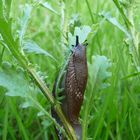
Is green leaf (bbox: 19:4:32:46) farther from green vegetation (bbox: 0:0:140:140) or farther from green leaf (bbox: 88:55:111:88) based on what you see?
green leaf (bbox: 88:55:111:88)

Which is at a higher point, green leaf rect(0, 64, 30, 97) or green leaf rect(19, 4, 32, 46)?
green leaf rect(19, 4, 32, 46)

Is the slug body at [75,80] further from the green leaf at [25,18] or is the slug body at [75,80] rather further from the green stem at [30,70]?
the green leaf at [25,18]

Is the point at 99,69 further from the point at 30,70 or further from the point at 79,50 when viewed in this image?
the point at 30,70

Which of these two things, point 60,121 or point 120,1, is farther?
point 120,1

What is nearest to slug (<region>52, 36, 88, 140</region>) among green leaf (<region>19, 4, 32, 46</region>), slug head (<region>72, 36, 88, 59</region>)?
slug head (<region>72, 36, 88, 59</region>)

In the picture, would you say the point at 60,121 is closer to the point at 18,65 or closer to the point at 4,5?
the point at 18,65

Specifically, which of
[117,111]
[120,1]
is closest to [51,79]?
[117,111]

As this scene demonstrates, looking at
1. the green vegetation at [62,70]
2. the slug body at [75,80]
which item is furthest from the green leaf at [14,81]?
the slug body at [75,80]
